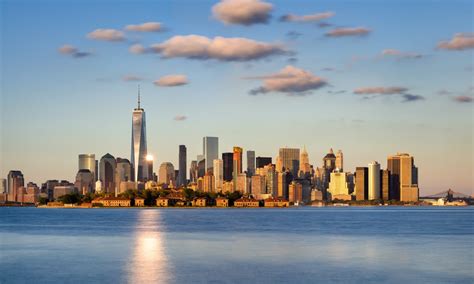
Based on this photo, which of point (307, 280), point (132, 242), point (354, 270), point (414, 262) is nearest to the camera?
point (307, 280)

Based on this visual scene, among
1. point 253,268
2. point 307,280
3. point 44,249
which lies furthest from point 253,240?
point 307,280

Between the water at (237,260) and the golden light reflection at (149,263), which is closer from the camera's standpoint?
the golden light reflection at (149,263)

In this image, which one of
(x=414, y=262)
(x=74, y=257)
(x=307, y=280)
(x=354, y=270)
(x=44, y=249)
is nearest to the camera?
(x=307, y=280)

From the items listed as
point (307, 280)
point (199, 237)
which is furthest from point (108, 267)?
point (199, 237)

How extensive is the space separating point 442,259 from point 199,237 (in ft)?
127

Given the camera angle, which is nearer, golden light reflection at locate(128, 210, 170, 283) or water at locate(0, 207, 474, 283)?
golden light reflection at locate(128, 210, 170, 283)

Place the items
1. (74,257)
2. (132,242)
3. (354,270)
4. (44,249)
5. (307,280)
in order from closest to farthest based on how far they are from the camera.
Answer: (307,280) < (354,270) < (74,257) < (44,249) < (132,242)

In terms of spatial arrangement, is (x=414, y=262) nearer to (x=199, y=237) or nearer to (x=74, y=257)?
(x=74, y=257)

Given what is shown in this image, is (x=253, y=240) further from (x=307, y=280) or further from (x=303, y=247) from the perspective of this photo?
(x=307, y=280)

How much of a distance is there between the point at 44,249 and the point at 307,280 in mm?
35326

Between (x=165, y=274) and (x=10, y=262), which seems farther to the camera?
(x=10, y=262)

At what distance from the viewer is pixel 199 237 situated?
95.2 meters

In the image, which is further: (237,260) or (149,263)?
(237,260)

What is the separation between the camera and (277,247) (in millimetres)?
76688
